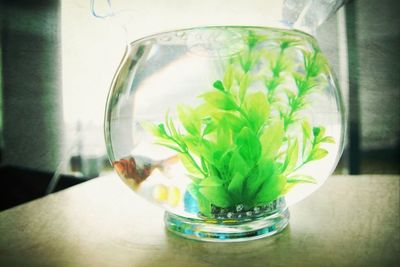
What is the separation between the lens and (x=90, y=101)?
3.10ft

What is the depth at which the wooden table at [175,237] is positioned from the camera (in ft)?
1.16

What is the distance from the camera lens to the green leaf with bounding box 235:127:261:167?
0.36 m

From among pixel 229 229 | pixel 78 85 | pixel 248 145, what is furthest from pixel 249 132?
pixel 78 85

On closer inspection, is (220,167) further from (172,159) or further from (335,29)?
(335,29)

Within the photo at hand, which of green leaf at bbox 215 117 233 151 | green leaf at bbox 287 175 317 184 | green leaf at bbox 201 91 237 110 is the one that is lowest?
green leaf at bbox 287 175 317 184

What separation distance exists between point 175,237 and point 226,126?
0.50 feet

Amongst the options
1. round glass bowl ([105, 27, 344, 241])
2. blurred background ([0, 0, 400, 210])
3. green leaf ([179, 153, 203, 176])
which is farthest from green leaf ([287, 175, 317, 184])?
blurred background ([0, 0, 400, 210])

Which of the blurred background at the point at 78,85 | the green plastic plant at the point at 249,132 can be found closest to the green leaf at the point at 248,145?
the green plastic plant at the point at 249,132

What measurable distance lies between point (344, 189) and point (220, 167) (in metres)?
0.39

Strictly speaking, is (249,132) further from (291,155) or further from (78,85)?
(78,85)

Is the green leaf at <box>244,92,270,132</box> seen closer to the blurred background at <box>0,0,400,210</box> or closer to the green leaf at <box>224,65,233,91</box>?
the green leaf at <box>224,65,233,91</box>

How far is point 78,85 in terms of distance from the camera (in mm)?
935

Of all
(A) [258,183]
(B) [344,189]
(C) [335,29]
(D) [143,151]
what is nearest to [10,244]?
(D) [143,151]

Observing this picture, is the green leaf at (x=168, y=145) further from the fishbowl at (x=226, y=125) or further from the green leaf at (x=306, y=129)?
the green leaf at (x=306, y=129)
